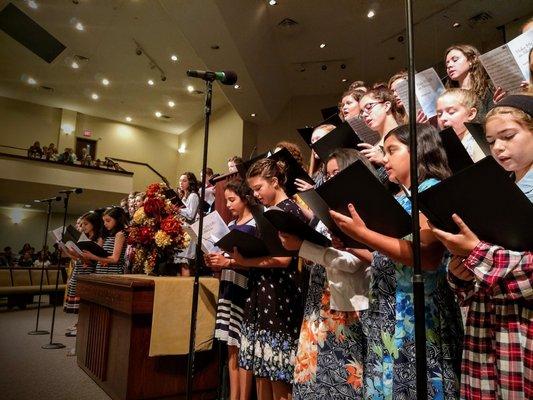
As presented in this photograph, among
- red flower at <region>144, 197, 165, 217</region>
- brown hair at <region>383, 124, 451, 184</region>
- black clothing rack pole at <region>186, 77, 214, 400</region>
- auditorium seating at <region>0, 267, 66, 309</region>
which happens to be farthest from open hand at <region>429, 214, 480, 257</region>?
auditorium seating at <region>0, 267, 66, 309</region>

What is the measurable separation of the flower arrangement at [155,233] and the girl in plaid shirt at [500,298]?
1.89 m

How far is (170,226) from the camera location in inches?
101

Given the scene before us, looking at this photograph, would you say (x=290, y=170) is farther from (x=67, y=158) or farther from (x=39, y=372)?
(x=67, y=158)

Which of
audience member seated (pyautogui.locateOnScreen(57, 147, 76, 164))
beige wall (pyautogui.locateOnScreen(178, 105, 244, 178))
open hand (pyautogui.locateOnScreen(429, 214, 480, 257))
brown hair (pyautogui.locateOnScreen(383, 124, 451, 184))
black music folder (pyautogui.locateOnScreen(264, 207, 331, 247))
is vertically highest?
beige wall (pyautogui.locateOnScreen(178, 105, 244, 178))

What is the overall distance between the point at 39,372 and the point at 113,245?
1150mm

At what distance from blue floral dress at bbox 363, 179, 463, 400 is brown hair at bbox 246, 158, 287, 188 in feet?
2.41

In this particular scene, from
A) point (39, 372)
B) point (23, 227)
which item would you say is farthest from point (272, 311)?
point (23, 227)

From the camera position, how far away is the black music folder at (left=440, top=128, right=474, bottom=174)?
133 cm

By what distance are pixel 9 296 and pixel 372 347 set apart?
281 inches

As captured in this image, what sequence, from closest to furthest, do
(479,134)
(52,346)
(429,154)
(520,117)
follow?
(520,117)
(429,154)
(479,134)
(52,346)

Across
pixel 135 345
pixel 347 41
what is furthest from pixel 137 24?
pixel 135 345

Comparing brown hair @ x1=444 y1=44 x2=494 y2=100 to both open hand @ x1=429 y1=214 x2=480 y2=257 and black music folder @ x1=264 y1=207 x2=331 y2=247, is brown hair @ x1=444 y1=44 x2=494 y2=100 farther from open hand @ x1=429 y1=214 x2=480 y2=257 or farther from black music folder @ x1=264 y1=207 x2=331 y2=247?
open hand @ x1=429 y1=214 x2=480 y2=257

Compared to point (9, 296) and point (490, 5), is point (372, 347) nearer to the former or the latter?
point (490, 5)

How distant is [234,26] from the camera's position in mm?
5496
